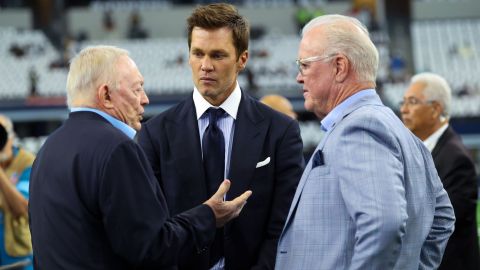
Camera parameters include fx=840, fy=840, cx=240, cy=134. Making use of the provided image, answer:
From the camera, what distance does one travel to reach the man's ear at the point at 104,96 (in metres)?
2.46

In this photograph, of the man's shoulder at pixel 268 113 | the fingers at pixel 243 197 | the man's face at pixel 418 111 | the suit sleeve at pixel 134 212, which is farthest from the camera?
the man's face at pixel 418 111

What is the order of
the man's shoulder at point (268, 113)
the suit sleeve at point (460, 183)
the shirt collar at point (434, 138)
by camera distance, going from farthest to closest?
the shirt collar at point (434, 138) → the suit sleeve at point (460, 183) → the man's shoulder at point (268, 113)

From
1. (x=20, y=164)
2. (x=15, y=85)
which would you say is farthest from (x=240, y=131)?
(x=15, y=85)

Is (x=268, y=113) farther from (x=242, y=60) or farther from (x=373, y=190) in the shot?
(x=373, y=190)

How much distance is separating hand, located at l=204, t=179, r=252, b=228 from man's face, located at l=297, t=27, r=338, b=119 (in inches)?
14.2

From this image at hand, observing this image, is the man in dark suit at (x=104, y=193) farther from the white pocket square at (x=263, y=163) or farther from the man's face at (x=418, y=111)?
Result: the man's face at (x=418, y=111)

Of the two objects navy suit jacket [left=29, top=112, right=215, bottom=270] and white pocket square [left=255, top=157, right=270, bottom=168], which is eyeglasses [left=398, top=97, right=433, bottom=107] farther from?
navy suit jacket [left=29, top=112, right=215, bottom=270]

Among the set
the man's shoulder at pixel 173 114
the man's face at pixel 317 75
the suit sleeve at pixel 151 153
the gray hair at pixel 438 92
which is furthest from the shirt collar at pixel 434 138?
the man's face at pixel 317 75

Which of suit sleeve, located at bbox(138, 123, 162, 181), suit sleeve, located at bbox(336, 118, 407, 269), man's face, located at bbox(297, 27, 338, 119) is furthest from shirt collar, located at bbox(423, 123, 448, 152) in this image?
suit sleeve, located at bbox(336, 118, 407, 269)

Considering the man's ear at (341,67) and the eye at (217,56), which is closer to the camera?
the man's ear at (341,67)

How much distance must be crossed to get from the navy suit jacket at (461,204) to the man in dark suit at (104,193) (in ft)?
5.38

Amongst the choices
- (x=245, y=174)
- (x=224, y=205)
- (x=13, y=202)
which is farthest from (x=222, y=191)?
(x=13, y=202)

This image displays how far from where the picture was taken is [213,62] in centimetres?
288

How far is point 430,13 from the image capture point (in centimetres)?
2978
